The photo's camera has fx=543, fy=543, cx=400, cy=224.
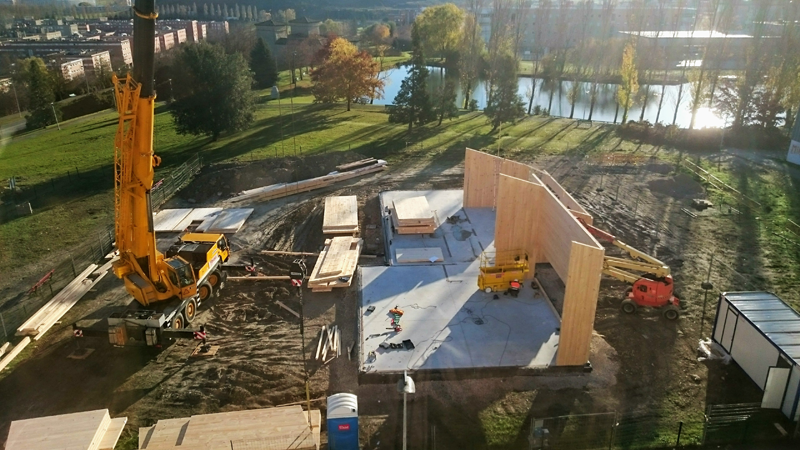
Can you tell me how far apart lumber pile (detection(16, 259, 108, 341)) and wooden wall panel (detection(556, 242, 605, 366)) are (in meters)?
13.8

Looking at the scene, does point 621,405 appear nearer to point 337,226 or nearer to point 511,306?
point 511,306

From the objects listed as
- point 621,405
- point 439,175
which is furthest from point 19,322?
point 439,175

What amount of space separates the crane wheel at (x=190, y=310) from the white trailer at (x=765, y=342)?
14.0 meters

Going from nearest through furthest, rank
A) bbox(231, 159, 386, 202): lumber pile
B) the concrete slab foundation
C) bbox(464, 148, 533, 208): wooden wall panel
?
the concrete slab foundation → bbox(464, 148, 533, 208): wooden wall panel → bbox(231, 159, 386, 202): lumber pile

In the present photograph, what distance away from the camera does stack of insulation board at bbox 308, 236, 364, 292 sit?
1684 cm

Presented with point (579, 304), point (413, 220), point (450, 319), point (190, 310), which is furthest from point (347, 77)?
point (579, 304)

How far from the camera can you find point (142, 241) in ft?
44.5

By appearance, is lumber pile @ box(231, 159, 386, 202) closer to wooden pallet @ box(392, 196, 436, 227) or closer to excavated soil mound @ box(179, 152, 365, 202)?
excavated soil mound @ box(179, 152, 365, 202)

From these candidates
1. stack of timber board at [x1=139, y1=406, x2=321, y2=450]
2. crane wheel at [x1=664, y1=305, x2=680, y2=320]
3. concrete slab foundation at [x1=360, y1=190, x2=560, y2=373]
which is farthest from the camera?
crane wheel at [x1=664, y1=305, x2=680, y2=320]

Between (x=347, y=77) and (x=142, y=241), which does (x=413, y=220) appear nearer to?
(x=142, y=241)

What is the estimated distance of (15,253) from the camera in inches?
785

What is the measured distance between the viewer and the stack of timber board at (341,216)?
20642 mm

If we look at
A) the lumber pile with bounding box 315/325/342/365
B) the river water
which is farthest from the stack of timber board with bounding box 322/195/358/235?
the river water

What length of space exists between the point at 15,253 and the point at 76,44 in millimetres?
62646
